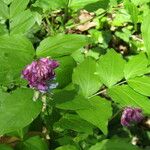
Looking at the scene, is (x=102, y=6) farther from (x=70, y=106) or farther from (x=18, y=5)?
(x=70, y=106)

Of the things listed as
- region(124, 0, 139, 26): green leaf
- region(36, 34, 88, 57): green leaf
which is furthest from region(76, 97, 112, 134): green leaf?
region(124, 0, 139, 26): green leaf

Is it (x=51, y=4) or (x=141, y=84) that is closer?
(x=141, y=84)

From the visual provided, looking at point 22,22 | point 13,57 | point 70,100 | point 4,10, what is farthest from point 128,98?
point 4,10

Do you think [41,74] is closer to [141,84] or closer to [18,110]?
[18,110]

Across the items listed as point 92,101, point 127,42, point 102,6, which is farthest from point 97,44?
point 92,101

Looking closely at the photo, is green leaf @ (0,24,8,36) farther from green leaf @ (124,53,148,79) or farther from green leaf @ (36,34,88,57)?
green leaf @ (124,53,148,79)

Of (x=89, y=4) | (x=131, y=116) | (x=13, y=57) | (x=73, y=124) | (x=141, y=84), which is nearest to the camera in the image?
(x=13, y=57)
